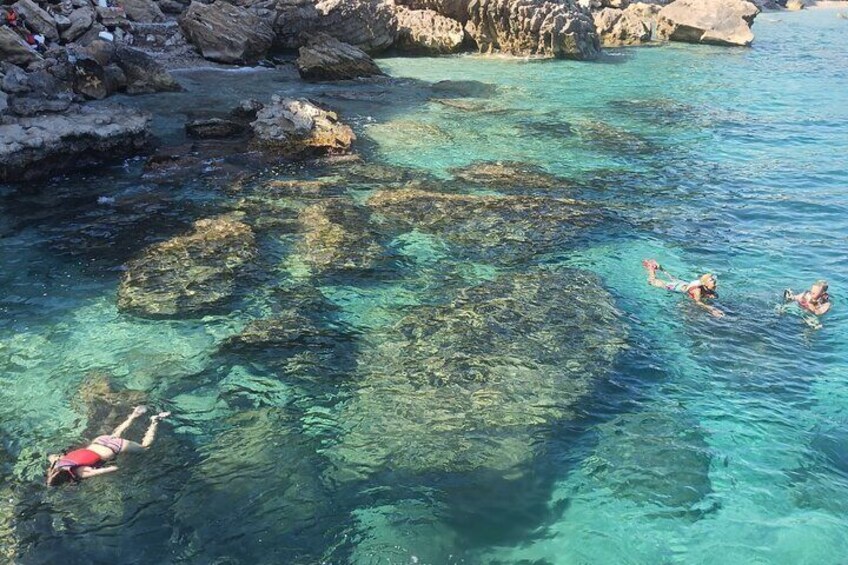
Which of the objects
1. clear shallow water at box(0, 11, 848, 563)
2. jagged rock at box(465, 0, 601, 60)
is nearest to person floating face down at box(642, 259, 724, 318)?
clear shallow water at box(0, 11, 848, 563)

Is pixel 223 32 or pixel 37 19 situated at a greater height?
pixel 37 19

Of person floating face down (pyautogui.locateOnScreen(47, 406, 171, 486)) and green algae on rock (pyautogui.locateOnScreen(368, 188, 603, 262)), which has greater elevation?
green algae on rock (pyautogui.locateOnScreen(368, 188, 603, 262))

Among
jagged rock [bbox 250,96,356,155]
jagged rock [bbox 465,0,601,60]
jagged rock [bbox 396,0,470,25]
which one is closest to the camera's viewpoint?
jagged rock [bbox 250,96,356,155]

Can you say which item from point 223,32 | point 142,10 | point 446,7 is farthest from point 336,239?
point 446,7

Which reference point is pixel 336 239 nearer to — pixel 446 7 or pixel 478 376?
pixel 478 376

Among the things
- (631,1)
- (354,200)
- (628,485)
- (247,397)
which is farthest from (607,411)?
(631,1)

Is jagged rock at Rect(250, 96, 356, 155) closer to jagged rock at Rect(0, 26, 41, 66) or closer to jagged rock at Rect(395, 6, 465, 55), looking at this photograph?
jagged rock at Rect(0, 26, 41, 66)

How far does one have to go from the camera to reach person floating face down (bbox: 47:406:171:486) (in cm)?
673

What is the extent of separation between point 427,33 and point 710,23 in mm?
16544

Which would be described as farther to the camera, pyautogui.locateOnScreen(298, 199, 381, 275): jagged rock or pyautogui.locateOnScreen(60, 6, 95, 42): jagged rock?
pyautogui.locateOnScreen(60, 6, 95, 42): jagged rock

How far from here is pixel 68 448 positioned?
728 centimetres

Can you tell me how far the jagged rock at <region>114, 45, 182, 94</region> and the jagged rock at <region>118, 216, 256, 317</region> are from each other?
11.1 meters

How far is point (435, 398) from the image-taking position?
807cm

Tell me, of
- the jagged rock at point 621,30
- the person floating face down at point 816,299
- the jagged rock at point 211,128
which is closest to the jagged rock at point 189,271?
the jagged rock at point 211,128
